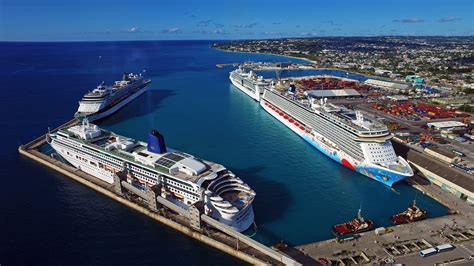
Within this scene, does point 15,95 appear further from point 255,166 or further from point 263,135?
point 255,166

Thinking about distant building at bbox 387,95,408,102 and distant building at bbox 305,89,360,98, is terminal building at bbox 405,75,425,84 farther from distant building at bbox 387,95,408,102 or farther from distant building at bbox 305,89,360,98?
distant building at bbox 305,89,360,98

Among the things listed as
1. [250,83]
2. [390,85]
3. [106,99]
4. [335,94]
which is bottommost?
[335,94]

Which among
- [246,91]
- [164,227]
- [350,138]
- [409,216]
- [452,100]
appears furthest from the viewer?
[246,91]

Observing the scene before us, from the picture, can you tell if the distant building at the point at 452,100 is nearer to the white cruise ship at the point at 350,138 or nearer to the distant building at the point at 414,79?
the distant building at the point at 414,79

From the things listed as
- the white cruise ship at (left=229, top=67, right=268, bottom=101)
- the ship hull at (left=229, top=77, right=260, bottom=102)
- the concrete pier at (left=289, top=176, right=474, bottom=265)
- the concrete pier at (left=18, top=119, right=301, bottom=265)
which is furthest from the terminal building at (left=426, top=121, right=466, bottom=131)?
the concrete pier at (left=18, top=119, right=301, bottom=265)

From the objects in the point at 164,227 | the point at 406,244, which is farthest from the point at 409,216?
the point at 164,227

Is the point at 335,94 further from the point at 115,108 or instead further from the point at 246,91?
the point at 115,108
